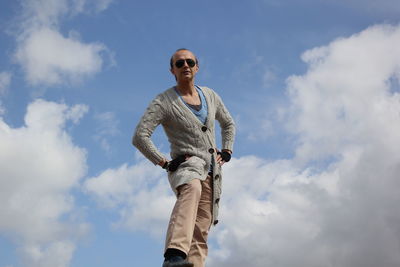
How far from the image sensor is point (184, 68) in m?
6.65

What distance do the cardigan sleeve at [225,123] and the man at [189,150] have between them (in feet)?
0.69

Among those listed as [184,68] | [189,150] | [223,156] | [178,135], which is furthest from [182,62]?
[223,156]

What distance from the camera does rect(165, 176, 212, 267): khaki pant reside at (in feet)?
18.5

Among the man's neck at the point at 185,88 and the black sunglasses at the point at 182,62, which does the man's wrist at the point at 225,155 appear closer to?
the man's neck at the point at 185,88

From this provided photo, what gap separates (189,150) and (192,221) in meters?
0.98

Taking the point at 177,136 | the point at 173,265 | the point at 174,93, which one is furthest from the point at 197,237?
the point at 174,93

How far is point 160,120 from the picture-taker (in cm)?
655

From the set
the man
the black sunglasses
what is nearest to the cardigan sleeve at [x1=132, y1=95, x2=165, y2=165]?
the man

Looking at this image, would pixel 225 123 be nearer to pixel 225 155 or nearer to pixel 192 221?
pixel 225 155

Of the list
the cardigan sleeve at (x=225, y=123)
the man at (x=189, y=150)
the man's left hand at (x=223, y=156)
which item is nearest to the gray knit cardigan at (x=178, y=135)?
the man at (x=189, y=150)

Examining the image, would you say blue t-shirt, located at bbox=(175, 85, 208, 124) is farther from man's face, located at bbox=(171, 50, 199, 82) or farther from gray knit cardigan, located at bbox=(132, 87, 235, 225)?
man's face, located at bbox=(171, 50, 199, 82)

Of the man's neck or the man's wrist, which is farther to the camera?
the man's wrist

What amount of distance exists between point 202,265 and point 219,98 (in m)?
2.45

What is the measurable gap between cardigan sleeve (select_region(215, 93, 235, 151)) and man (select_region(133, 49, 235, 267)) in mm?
212
